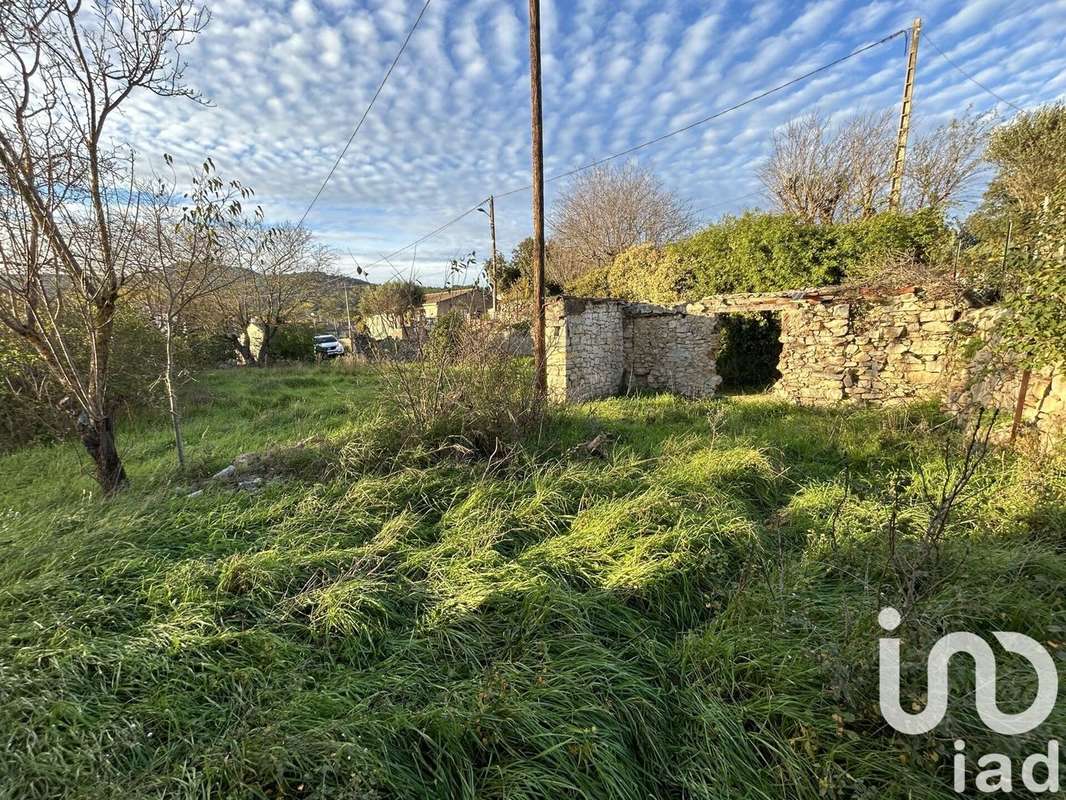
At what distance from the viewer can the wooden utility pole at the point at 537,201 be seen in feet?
19.1

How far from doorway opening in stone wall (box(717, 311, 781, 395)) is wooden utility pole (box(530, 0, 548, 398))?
19.8ft

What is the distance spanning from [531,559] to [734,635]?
1.36 m

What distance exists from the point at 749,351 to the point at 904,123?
723 centimetres

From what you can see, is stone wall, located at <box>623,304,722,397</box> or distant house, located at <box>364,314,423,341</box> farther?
stone wall, located at <box>623,304,722,397</box>

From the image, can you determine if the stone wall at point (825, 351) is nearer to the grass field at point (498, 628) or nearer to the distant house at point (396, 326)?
the grass field at point (498, 628)

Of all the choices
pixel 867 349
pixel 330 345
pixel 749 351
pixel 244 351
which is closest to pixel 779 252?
pixel 749 351

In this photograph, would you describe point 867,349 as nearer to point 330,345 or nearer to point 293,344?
point 293,344

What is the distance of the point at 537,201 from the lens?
6.35 meters

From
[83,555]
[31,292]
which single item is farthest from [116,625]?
[31,292]

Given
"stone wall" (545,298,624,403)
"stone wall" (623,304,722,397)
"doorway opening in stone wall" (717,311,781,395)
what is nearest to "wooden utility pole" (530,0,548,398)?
"stone wall" (545,298,624,403)

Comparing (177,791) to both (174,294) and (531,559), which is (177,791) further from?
(174,294)

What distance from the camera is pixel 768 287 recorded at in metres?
10.5

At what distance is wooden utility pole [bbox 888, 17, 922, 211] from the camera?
10.9 metres

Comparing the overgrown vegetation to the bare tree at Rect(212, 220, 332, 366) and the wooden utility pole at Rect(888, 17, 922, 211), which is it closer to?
the wooden utility pole at Rect(888, 17, 922, 211)
